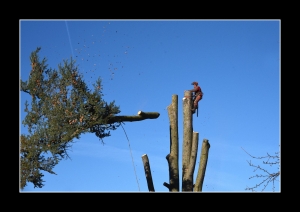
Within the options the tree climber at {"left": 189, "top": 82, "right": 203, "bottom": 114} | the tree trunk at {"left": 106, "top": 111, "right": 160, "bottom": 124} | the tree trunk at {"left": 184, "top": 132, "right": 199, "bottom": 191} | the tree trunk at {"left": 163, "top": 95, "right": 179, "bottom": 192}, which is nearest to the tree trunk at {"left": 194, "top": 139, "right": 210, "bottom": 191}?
the tree trunk at {"left": 184, "top": 132, "right": 199, "bottom": 191}

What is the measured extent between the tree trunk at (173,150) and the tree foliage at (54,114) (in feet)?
4.89

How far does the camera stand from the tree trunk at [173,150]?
10.4 meters

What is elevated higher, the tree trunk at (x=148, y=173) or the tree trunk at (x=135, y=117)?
the tree trunk at (x=135, y=117)

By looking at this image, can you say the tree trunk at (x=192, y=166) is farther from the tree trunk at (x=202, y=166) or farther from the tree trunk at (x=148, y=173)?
the tree trunk at (x=148, y=173)

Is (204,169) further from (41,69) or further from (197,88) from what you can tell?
(41,69)

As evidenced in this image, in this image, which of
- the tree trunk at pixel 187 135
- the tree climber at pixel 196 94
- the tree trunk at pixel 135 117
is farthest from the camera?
the tree trunk at pixel 135 117

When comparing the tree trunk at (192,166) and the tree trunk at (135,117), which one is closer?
the tree trunk at (192,166)

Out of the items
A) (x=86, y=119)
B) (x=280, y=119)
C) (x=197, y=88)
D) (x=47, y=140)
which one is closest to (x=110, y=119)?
(x=86, y=119)

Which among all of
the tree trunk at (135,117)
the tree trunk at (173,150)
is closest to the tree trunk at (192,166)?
the tree trunk at (173,150)

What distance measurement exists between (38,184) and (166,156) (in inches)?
132

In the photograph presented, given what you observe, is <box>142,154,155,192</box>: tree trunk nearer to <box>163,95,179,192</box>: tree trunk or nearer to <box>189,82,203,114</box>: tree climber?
<box>163,95,179,192</box>: tree trunk

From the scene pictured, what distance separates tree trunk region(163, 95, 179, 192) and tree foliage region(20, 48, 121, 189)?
1.49 m

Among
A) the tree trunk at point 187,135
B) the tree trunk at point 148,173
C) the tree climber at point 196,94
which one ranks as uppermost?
the tree climber at point 196,94

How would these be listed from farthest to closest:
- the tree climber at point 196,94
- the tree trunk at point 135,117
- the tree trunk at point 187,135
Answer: the tree trunk at point 135,117, the tree trunk at point 187,135, the tree climber at point 196,94
